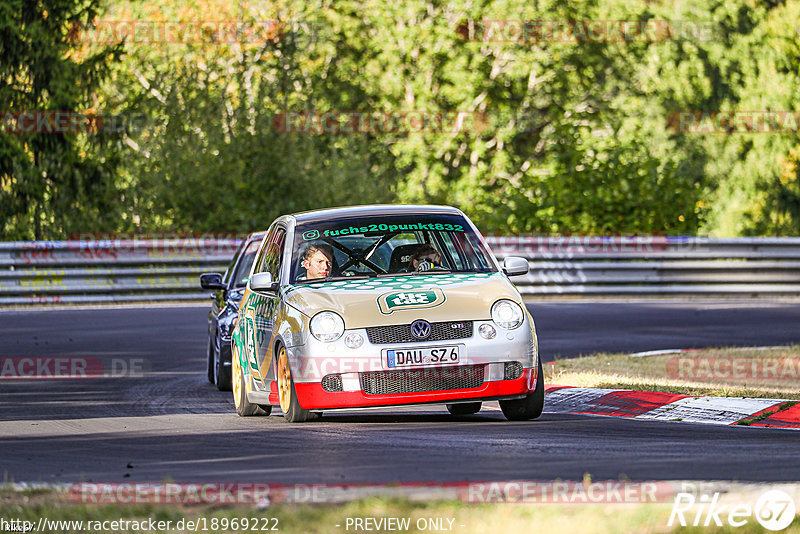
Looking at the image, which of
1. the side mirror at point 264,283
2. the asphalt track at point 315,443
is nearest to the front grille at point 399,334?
the asphalt track at point 315,443

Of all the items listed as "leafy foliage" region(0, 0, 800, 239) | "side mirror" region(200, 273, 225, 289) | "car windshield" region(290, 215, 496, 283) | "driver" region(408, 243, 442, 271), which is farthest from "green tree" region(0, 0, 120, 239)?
"driver" region(408, 243, 442, 271)

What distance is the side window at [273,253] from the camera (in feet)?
39.0

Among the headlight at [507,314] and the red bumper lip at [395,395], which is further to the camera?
the headlight at [507,314]

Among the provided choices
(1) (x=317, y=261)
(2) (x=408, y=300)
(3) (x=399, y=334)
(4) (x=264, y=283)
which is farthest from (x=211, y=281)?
(3) (x=399, y=334)

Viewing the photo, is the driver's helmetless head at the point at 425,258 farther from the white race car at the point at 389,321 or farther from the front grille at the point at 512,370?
the front grille at the point at 512,370

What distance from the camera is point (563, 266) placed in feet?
87.4

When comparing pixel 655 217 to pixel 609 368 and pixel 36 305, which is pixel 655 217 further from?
pixel 609 368

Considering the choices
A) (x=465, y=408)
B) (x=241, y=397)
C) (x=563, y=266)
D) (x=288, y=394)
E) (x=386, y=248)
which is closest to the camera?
(x=288, y=394)

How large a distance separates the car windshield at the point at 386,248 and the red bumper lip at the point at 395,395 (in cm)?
99

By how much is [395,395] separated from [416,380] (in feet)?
0.57

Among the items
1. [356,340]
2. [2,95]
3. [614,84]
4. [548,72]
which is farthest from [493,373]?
[614,84]

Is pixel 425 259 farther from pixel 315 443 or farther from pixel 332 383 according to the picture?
pixel 315 443

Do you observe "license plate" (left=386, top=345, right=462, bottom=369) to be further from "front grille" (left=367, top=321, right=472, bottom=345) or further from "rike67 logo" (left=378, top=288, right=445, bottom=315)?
"rike67 logo" (left=378, top=288, right=445, bottom=315)

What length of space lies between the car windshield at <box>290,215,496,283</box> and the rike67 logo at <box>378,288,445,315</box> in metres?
0.59
